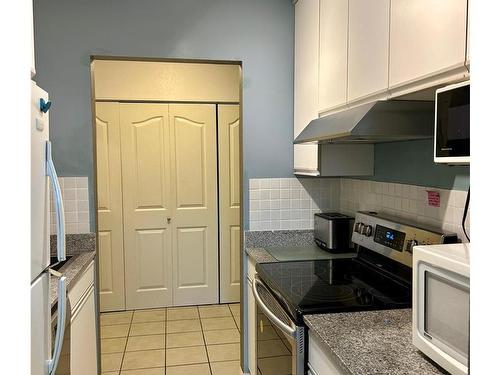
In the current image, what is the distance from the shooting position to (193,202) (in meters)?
4.01

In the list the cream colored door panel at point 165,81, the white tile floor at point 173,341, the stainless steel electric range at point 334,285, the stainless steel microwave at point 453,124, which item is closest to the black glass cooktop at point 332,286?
the stainless steel electric range at point 334,285

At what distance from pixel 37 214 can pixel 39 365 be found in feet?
1.22

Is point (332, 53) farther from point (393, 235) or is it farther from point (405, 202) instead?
point (393, 235)

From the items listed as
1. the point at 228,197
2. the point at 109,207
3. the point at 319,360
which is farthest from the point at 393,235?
the point at 109,207

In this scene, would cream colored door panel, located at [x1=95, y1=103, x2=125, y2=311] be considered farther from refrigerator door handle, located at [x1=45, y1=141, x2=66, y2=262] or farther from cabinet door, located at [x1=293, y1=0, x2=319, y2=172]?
refrigerator door handle, located at [x1=45, y1=141, x2=66, y2=262]

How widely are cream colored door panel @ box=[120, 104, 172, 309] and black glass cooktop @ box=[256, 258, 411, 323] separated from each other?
1.89m

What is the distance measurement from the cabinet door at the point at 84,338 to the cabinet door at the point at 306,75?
1510 mm

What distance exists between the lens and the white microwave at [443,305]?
1.05m

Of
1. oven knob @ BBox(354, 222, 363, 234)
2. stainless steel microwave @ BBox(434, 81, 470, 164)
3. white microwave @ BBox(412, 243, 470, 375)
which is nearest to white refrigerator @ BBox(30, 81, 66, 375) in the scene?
white microwave @ BBox(412, 243, 470, 375)

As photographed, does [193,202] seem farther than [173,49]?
Yes

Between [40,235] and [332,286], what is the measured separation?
→ 4.25ft

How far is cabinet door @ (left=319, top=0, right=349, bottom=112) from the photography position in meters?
1.98
